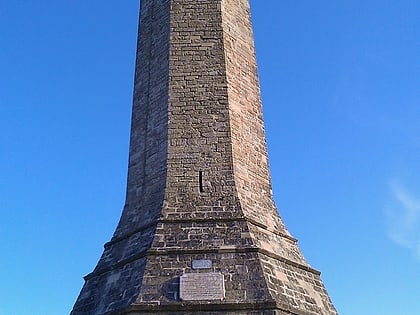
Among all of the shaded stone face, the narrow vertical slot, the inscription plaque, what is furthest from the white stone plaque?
the narrow vertical slot

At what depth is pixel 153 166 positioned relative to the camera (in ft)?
35.0

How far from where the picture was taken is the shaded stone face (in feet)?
29.1

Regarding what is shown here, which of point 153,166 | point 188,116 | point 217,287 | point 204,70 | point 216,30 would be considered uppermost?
point 216,30

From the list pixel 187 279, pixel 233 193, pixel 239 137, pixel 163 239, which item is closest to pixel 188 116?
pixel 239 137

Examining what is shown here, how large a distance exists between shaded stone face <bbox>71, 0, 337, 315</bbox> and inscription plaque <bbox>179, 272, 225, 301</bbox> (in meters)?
0.02

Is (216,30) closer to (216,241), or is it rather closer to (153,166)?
(153,166)

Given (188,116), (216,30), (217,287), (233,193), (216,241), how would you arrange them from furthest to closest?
(216,30)
(188,116)
(233,193)
(216,241)
(217,287)

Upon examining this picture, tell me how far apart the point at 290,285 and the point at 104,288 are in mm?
3212

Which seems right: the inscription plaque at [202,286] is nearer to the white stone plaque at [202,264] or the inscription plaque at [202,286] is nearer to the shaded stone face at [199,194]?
the shaded stone face at [199,194]

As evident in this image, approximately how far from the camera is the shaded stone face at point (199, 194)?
8.88 metres

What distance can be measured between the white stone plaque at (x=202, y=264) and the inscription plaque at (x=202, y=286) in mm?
133

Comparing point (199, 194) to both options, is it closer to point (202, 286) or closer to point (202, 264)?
point (202, 264)

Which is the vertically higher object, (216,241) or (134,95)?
(134,95)

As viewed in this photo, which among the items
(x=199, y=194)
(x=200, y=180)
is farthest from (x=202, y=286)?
(x=200, y=180)
